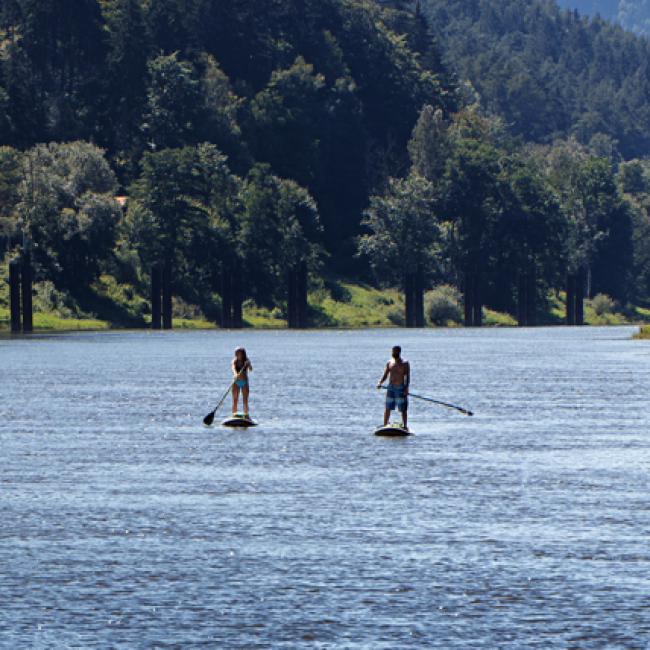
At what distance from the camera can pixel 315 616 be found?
14.2 m

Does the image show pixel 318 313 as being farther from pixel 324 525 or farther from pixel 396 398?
pixel 324 525

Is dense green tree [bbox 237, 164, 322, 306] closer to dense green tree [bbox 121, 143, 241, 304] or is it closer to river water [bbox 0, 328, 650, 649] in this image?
dense green tree [bbox 121, 143, 241, 304]

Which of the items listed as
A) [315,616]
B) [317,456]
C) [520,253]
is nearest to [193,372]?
[317,456]

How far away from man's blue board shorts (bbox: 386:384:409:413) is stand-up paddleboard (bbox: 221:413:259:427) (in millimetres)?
4336

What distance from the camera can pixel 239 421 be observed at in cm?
3466

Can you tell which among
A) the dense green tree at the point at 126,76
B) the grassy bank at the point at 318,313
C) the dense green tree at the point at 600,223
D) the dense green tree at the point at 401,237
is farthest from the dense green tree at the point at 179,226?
the dense green tree at the point at 600,223

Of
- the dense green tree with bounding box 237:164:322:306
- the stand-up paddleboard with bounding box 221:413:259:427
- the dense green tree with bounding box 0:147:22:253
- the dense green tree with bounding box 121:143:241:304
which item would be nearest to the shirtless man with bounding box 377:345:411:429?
the stand-up paddleboard with bounding box 221:413:259:427

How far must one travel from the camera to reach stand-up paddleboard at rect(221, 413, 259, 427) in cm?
3466

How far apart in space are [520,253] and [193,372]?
111 m

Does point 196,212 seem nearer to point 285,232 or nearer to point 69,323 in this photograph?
point 285,232

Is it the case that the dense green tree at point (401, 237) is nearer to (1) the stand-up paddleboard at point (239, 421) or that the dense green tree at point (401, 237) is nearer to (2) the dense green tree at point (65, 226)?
(2) the dense green tree at point (65, 226)

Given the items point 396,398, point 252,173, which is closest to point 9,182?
point 252,173

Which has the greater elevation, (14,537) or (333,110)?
(333,110)

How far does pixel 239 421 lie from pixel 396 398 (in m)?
4.79
